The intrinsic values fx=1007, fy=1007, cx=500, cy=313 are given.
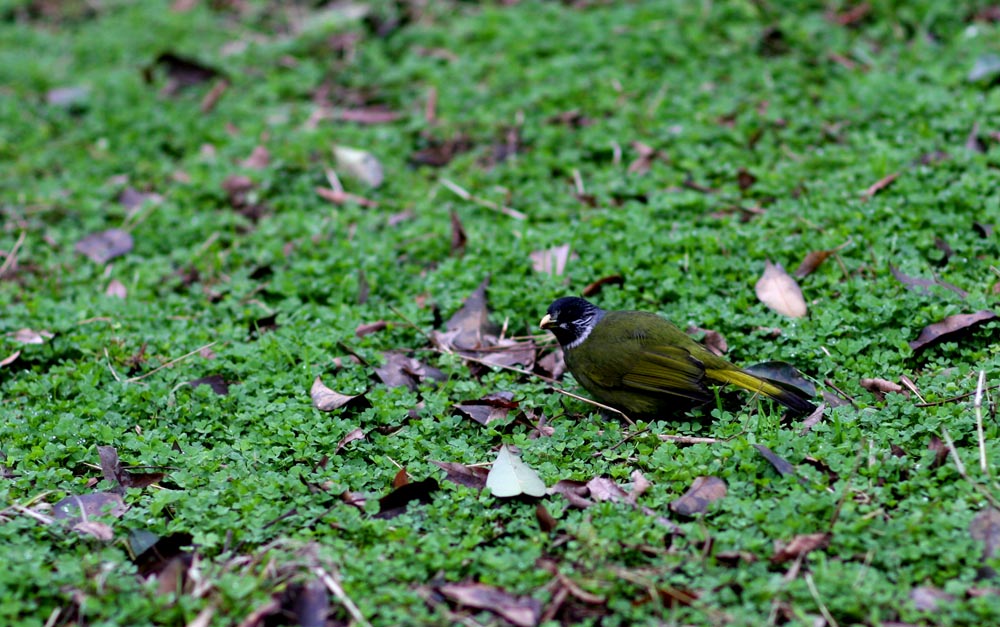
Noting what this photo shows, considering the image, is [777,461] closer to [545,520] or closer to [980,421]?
[980,421]

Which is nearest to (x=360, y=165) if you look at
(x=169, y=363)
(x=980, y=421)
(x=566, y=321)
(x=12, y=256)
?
(x=12, y=256)

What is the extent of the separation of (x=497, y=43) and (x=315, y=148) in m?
2.03

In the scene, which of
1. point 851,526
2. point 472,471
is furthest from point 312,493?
point 851,526

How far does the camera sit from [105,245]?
272 inches

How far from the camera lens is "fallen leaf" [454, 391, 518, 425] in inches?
193

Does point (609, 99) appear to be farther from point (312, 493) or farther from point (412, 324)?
point (312, 493)

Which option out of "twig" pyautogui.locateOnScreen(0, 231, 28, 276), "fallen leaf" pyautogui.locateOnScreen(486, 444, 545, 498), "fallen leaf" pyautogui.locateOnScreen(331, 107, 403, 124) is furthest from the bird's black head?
"twig" pyautogui.locateOnScreen(0, 231, 28, 276)

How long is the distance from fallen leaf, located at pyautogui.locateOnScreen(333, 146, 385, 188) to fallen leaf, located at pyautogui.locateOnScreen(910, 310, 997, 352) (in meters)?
4.02

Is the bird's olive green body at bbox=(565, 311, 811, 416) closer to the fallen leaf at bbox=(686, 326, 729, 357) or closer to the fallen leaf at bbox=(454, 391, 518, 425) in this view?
the fallen leaf at bbox=(686, 326, 729, 357)

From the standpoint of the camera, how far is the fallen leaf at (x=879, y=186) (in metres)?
6.20

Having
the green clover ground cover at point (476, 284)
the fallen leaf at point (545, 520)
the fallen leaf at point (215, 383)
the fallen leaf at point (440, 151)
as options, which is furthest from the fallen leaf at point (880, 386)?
the fallen leaf at point (440, 151)

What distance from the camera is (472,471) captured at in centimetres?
441

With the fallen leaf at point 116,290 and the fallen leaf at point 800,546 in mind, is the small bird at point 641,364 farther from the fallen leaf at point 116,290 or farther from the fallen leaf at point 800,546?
the fallen leaf at point 116,290

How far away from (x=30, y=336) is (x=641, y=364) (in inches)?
134
